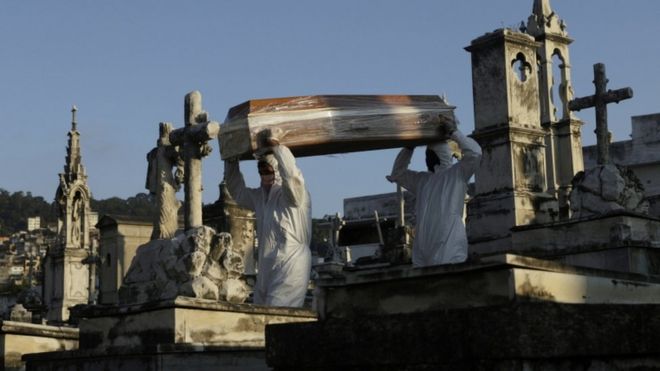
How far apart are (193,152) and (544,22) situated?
42.7 ft

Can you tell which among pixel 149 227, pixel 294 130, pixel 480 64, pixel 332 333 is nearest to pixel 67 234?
pixel 149 227

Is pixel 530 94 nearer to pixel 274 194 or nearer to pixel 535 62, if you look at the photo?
pixel 535 62

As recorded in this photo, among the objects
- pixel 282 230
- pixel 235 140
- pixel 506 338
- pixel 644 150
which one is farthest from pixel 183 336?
pixel 644 150

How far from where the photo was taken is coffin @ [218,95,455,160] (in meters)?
10.1

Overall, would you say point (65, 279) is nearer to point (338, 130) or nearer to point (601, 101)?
point (601, 101)

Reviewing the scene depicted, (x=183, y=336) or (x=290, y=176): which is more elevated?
(x=290, y=176)

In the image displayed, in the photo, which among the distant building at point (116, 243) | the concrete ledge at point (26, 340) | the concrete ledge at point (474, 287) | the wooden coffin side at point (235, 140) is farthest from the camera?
the distant building at point (116, 243)

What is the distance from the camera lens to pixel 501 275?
5535 millimetres

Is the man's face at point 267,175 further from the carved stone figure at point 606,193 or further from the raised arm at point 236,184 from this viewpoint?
the carved stone figure at point 606,193

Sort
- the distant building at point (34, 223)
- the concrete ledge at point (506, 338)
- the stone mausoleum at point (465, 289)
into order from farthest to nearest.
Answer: the distant building at point (34, 223) < the stone mausoleum at point (465, 289) < the concrete ledge at point (506, 338)

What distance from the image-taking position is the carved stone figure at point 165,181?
1038 centimetres

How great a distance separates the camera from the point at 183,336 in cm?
845

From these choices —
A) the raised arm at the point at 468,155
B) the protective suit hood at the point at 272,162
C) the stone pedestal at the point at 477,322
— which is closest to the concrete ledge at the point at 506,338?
the stone pedestal at the point at 477,322

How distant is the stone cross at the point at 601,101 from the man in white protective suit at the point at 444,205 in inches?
104
